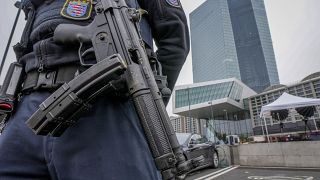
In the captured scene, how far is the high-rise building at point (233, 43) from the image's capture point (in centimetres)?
9600

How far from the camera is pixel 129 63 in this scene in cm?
103

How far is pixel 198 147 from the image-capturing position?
8.33 metres

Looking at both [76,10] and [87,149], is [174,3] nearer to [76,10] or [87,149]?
[76,10]

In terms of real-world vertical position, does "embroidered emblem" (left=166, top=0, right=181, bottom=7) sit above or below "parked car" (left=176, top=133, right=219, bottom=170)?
above

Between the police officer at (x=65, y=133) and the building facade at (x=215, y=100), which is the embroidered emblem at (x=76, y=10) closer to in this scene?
the police officer at (x=65, y=133)

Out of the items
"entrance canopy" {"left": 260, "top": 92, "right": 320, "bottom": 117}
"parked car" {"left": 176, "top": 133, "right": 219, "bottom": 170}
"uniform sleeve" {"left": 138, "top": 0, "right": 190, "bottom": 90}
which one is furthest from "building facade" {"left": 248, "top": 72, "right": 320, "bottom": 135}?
"uniform sleeve" {"left": 138, "top": 0, "right": 190, "bottom": 90}

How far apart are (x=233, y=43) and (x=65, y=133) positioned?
10654 cm

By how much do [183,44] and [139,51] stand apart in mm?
570

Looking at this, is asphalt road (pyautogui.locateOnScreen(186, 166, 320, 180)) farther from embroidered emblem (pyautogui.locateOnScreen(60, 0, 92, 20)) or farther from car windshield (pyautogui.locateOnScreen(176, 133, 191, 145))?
embroidered emblem (pyautogui.locateOnScreen(60, 0, 92, 20))

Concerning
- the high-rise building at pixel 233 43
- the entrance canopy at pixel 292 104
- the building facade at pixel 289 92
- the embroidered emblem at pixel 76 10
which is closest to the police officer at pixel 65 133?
the embroidered emblem at pixel 76 10

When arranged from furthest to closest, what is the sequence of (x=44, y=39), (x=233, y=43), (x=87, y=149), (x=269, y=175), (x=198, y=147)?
(x=233, y=43) → (x=198, y=147) → (x=269, y=175) → (x=44, y=39) → (x=87, y=149)

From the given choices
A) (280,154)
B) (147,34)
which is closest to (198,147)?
(280,154)

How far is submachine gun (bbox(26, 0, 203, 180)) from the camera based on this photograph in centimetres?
89

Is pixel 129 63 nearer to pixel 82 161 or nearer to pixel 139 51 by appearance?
pixel 139 51
